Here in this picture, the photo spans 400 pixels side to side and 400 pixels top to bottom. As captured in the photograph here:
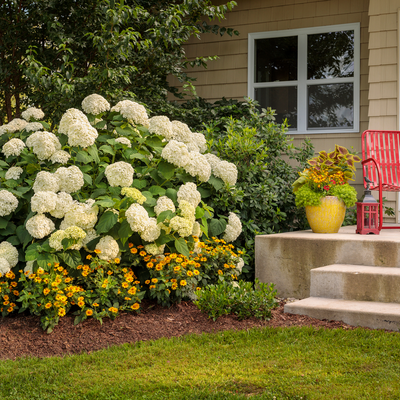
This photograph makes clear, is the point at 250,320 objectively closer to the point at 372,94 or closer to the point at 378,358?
the point at 378,358

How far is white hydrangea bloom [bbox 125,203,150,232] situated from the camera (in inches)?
113

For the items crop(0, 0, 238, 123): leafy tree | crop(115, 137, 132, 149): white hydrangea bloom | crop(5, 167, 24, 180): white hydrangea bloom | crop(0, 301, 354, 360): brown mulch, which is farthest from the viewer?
crop(0, 0, 238, 123): leafy tree

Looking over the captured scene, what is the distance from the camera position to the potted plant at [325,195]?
13.1 ft

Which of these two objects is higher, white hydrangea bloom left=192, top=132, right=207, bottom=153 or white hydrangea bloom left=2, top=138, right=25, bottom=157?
white hydrangea bloom left=192, top=132, right=207, bottom=153

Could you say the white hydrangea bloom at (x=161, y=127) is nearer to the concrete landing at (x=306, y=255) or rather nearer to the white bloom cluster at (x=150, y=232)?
the white bloom cluster at (x=150, y=232)

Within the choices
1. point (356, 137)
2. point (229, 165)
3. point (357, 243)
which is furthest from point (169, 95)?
point (357, 243)

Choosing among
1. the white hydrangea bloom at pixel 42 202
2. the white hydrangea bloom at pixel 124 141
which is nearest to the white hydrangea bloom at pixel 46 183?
the white hydrangea bloom at pixel 42 202

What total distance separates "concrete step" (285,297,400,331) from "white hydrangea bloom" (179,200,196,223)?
86cm

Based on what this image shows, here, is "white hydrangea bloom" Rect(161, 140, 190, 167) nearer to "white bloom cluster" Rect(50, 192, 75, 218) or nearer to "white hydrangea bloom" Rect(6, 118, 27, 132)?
"white bloom cluster" Rect(50, 192, 75, 218)

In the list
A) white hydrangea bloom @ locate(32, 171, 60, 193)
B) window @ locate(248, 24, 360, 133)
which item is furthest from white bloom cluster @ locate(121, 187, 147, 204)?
window @ locate(248, 24, 360, 133)

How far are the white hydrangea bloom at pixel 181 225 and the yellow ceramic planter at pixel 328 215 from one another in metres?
1.43

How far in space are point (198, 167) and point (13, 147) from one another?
4.48 feet

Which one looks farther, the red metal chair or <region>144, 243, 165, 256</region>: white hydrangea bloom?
the red metal chair

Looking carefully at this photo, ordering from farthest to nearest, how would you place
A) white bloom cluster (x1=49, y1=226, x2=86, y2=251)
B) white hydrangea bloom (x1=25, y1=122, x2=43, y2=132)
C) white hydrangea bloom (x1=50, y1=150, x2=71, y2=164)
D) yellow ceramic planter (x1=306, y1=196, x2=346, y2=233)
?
yellow ceramic planter (x1=306, y1=196, x2=346, y2=233)
white hydrangea bloom (x1=25, y1=122, x2=43, y2=132)
white hydrangea bloom (x1=50, y1=150, x2=71, y2=164)
white bloom cluster (x1=49, y1=226, x2=86, y2=251)
